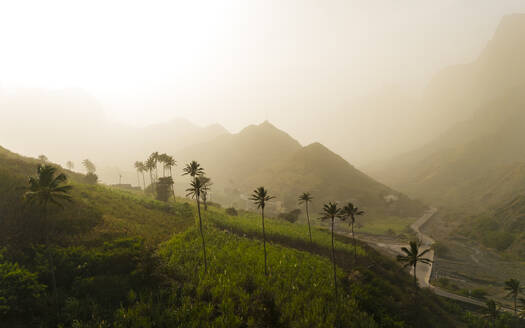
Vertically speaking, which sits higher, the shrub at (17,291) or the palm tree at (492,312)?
the shrub at (17,291)

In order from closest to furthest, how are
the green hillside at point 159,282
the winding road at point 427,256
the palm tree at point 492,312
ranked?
the green hillside at point 159,282, the palm tree at point 492,312, the winding road at point 427,256

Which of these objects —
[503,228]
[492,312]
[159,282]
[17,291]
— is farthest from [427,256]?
[17,291]

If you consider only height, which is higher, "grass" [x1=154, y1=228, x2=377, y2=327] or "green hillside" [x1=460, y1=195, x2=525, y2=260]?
"grass" [x1=154, y1=228, x2=377, y2=327]

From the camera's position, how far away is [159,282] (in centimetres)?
3322

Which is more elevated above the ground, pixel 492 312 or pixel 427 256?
pixel 492 312

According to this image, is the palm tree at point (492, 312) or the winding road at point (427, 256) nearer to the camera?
the palm tree at point (492, 312)

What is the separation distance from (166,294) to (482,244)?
138495 mm

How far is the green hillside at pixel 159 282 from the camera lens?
84.6ft

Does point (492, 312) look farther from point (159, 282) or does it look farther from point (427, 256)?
point (159, 282)

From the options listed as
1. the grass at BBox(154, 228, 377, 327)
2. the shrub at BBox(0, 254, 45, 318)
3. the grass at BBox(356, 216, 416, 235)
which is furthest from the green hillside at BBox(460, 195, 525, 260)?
the shrub at BBox(0, 254, 45, 318)

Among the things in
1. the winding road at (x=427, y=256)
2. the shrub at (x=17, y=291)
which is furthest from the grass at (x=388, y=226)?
the shrub at (x=17, y=291)

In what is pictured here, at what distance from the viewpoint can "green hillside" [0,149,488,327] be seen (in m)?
25.8

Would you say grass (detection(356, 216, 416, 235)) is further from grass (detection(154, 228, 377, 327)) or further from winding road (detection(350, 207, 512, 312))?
grass (detection(154, 228, 377, 327))

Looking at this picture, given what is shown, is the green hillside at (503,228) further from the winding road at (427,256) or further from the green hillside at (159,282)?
the green hillside at (159,282)
